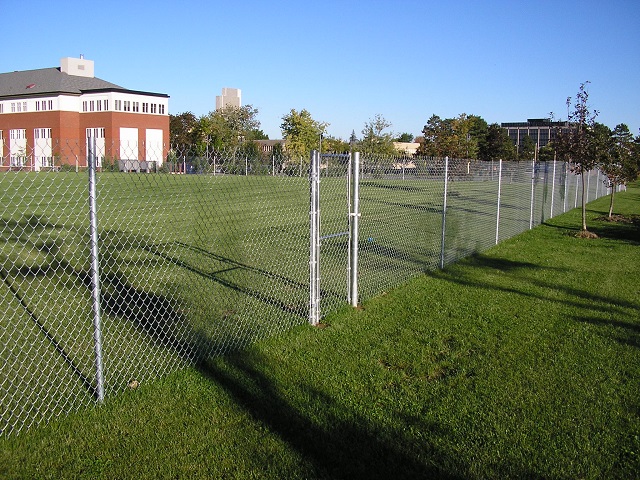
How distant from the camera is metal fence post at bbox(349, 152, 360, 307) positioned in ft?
20.6

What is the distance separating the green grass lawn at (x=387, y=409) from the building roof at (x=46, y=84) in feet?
194

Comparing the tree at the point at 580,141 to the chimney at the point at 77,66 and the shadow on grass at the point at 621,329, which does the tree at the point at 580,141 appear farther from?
the chimney at the point at 77,66

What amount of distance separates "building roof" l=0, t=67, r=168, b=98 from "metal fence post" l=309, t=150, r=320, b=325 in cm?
5814

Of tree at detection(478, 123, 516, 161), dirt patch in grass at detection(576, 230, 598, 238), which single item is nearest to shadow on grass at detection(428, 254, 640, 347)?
dirt patch in grass at detection(576, 230, 598, 238)

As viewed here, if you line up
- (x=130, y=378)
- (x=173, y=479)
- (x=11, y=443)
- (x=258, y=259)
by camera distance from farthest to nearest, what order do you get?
(x=258, y=259), (x=130, y=378), (x=11, y=443), (x=173, y=479)

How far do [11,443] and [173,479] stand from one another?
43.8 inches

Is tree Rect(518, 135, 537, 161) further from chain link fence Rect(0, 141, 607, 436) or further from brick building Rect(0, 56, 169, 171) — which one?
chain link fence Rect(0, 141, 607, 436)

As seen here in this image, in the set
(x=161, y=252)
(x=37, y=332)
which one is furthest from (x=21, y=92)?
(x=37, y=332)

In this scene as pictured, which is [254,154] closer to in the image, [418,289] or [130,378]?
[130,378]

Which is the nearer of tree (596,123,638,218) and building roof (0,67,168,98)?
tree (596,123,638,218)

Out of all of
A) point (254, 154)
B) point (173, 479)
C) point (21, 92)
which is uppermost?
point (21, 92)

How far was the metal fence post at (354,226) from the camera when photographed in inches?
247

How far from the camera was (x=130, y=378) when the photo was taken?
14.5ft

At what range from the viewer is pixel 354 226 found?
641 cm
